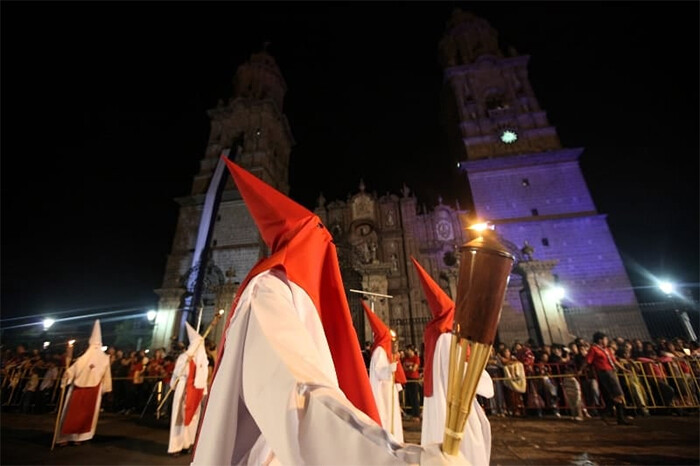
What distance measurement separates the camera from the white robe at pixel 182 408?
5.34 metres

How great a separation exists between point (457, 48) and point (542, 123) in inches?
434

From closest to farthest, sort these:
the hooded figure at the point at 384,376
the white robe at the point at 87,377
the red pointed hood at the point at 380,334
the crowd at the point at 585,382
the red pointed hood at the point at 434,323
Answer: the red pointed hood at the point at 434,323
the hooded figure at the point at 384,376
the red pointed hood at the point at 380,334
the white robe at the point at 87,377
the crowd at the point at 585,382

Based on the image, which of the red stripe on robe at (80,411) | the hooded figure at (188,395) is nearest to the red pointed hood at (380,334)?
the hooded figure at (188,395)

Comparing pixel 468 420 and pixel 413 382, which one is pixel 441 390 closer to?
pixel 468 420

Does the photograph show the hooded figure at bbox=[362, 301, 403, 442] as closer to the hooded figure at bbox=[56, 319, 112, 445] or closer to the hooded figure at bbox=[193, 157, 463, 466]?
the hooded figure at bbox=[193, 157, 463, 466]

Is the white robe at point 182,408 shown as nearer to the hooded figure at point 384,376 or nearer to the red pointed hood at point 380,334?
the hooded figure at point 384,376

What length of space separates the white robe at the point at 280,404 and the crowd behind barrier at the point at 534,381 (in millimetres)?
5066

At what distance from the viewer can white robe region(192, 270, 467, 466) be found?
725mm

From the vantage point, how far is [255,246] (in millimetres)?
22047

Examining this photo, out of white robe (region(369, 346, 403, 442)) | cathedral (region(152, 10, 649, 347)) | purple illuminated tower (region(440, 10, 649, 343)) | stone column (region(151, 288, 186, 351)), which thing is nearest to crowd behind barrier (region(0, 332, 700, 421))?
white robe (region(369, 346, 403, 442))

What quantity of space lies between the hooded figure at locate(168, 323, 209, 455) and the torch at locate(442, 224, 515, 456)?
6407 millimetres

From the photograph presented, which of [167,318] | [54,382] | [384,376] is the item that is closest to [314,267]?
[384,376]

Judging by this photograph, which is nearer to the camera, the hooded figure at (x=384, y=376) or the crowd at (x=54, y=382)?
the hooded figure at (x=384, y=376)

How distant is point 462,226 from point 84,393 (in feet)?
65.8
